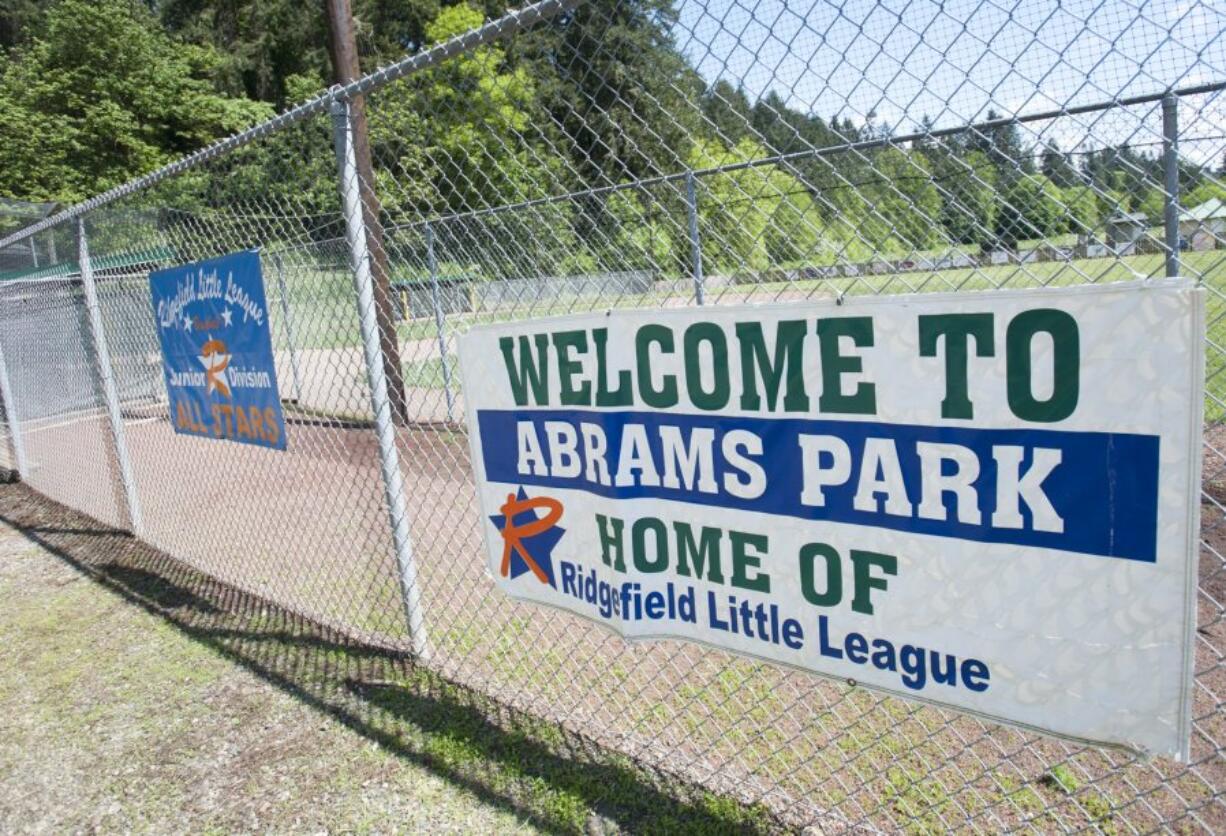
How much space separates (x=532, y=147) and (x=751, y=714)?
91.7 inches

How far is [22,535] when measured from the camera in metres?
6.22

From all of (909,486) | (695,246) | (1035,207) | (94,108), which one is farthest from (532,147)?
(94,108)

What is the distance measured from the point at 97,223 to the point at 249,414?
2370 millimetres

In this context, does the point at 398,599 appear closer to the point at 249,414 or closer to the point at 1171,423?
the point at 249,414

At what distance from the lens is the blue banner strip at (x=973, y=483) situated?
4.70 feet

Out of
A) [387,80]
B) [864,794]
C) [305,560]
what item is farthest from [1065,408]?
[305,560]

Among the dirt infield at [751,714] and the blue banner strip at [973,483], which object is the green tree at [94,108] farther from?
the blue banner strip at [973,483]

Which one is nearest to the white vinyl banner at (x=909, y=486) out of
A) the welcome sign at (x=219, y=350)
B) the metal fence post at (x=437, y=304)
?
the welcome sign at (x=219, y=350)

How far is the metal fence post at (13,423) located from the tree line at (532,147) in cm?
286

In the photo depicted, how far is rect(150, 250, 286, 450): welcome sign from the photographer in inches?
140

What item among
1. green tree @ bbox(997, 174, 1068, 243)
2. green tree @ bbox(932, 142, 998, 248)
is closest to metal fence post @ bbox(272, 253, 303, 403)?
green tree @ bbox(932, 142, 998, 248)

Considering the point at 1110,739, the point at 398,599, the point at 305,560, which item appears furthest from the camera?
the point at 305,560

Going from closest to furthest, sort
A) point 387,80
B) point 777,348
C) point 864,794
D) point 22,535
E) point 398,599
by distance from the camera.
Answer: point 777,348
point 864,794
point 387,80
point 398,599
point 22,535

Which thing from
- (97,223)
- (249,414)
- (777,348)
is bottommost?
(249,414)
